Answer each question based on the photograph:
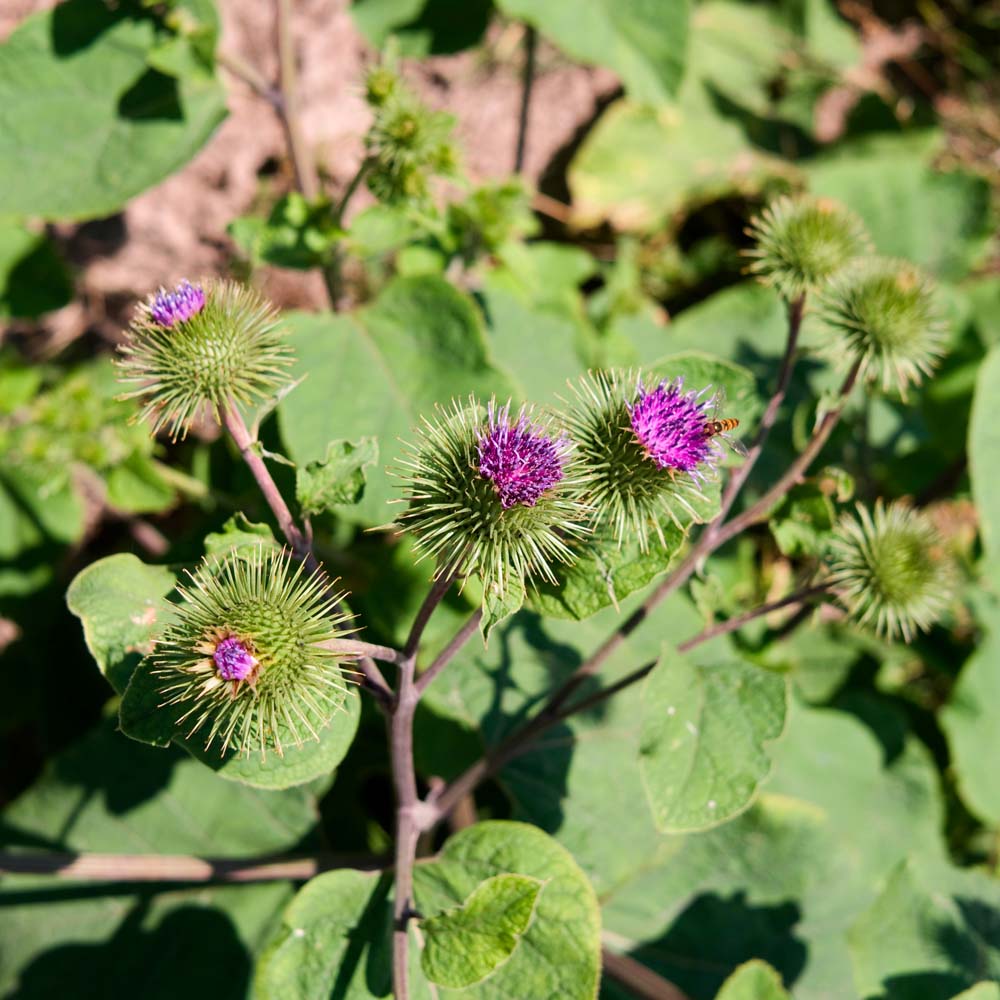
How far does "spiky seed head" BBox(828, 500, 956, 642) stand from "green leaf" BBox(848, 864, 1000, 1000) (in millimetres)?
1023

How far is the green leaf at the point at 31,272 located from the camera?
361 cm

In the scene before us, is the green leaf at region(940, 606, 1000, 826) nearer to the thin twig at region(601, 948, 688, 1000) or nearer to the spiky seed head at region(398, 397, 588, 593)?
the thin twig at region(601, 948, 688, 1000)

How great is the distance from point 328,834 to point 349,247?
6.60 feet

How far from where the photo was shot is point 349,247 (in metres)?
2.93

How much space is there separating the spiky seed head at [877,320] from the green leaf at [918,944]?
159 cm

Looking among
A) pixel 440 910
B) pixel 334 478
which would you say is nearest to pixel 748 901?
pixel 440 910

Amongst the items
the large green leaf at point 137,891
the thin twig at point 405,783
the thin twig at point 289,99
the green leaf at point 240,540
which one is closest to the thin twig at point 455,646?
the thin twig at point 405,783

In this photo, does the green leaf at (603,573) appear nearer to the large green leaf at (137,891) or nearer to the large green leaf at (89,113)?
the large green leaf at (137,891)

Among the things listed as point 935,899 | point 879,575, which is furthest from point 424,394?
A: point 935,899

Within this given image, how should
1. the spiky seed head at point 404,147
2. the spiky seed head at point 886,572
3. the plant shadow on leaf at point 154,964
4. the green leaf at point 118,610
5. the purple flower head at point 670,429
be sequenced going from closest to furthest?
the purple flower head at point 670,429 < the green leaf at point 118,610 < the spiky seed head at point 886,572 < the spiky seed head at point 404,147 < the plant shadow on leaf at point 154,964

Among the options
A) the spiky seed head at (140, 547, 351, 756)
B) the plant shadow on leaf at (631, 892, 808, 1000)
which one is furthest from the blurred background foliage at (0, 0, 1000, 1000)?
the spiky seed head at (140, 547, 351, 756)

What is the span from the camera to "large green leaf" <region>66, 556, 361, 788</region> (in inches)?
76.3

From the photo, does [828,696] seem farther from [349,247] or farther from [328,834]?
[349,247]

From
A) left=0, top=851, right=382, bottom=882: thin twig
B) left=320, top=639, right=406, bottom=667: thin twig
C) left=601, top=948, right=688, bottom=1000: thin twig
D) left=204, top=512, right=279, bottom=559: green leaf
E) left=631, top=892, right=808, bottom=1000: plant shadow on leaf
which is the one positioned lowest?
left=631, top=892, right=808, bottom=1000: plant shadow on leaf
